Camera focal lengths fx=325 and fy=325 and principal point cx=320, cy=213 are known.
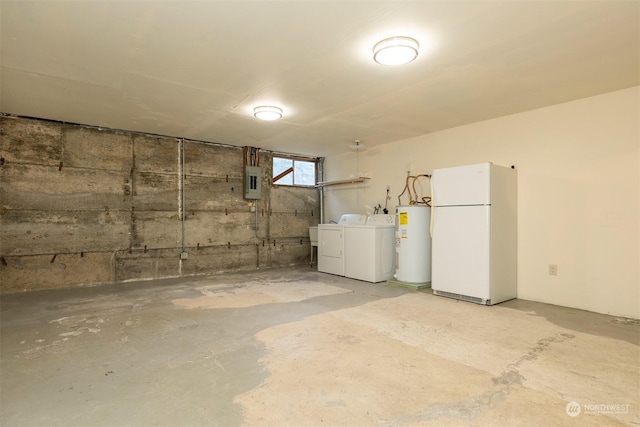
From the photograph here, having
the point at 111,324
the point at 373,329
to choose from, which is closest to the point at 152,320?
the point at 111,324

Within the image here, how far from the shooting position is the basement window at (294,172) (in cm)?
712

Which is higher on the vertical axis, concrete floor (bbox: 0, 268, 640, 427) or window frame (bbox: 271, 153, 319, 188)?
window frame (bbox: 271, 153, 319, 188)

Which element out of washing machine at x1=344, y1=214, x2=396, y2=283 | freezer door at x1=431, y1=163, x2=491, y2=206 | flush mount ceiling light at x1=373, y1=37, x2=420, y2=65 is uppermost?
flush mount ceiling light at x1=373, y1=37, x2=420, y2=65

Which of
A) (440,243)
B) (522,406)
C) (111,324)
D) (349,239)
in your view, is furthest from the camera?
(349,239)

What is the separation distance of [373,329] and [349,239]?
2.60 m

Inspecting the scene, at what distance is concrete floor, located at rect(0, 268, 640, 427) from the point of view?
172 cm

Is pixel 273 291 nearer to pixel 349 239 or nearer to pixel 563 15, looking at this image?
pixel 349 239

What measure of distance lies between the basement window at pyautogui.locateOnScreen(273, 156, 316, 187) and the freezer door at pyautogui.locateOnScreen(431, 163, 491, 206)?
366 centimetres

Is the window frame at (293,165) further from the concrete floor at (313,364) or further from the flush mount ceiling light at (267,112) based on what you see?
the concrete floor at (313,364)

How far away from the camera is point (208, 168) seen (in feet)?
20.2

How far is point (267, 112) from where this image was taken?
4.18 meters

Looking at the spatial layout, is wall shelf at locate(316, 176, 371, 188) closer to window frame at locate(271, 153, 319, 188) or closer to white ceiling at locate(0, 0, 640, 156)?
window frame at locate(271, 153, 319, 188)

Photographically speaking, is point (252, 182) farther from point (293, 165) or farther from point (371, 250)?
point (371, 250)

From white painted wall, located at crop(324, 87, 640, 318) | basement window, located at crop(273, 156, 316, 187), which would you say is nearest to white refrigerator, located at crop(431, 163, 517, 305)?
white painted wall, located at crop(324, 87, 640, 318)
